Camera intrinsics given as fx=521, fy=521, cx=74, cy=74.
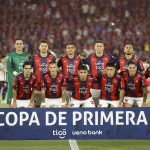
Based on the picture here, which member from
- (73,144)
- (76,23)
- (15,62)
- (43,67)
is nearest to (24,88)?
(43,67)

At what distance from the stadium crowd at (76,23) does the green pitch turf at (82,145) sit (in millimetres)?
14337

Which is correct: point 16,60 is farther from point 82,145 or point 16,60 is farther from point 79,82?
point 82,145

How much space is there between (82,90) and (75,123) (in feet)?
4.20

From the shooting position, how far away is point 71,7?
26766mm

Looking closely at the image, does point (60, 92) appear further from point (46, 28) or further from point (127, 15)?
point (127, 15)

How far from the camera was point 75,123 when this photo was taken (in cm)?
838

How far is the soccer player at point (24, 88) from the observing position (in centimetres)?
950

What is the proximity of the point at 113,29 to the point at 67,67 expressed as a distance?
15035 millimetres

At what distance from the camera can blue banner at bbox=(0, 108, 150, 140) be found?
830cm

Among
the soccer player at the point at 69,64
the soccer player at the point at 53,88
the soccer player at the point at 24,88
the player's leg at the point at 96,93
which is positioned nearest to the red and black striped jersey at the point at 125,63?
the player's leg at the point at 96,93

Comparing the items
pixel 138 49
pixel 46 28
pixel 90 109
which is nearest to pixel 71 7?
pixel 46 28

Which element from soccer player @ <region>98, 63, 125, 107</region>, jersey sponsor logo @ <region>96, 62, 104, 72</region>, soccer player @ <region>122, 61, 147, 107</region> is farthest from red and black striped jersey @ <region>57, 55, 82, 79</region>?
soccer player @ <region>122, 61, 147, 107</region>

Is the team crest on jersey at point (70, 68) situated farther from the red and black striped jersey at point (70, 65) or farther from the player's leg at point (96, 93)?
the player's leg at point (96, 93)

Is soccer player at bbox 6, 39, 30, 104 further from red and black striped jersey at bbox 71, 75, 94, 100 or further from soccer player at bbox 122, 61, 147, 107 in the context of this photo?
soccer player at bbox 122, 61, 147, 107
